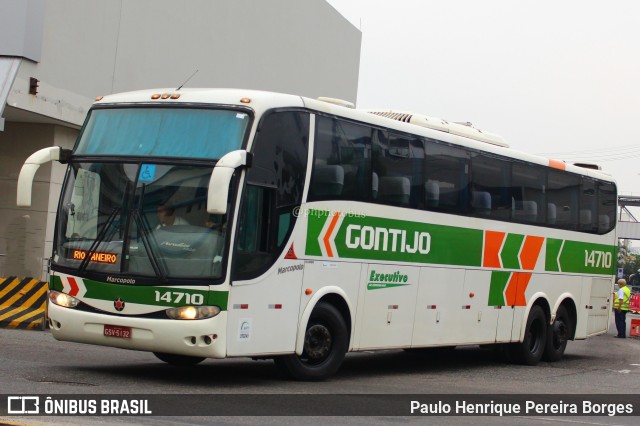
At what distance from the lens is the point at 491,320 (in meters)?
16.9

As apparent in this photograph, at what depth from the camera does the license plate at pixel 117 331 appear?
11.3m

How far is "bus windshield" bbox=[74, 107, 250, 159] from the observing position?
1157 centimetres

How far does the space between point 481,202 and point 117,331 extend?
6926 mm

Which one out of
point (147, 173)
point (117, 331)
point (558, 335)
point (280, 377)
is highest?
point (147, 173)

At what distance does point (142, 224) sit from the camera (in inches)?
449

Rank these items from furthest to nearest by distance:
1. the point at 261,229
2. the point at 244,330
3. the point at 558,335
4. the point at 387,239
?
the point at 558,335 < the point at 387,239 < the point at 261,229 < the point at 244,330

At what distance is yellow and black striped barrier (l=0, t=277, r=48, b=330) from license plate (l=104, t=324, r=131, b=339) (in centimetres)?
791

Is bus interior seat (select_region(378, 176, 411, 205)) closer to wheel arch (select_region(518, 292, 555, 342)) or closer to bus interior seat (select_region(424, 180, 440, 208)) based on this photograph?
bus interior seat (select_region(424, 180, 440, 208))

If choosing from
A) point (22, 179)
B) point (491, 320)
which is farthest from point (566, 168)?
point (22, 179)

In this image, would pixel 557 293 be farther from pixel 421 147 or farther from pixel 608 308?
pixel 421 147

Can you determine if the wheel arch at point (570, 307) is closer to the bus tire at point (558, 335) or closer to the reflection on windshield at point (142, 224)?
the bus tire at point (558, 335)

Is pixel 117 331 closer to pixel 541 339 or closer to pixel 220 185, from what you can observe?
pixel 220 185

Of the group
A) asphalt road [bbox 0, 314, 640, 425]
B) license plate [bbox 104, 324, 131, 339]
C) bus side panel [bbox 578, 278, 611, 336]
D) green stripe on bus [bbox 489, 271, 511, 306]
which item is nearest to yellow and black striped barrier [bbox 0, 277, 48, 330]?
asphalt road [bbox 0, 314, 640, 425]

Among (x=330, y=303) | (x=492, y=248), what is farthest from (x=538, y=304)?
(x=330, y=303)
